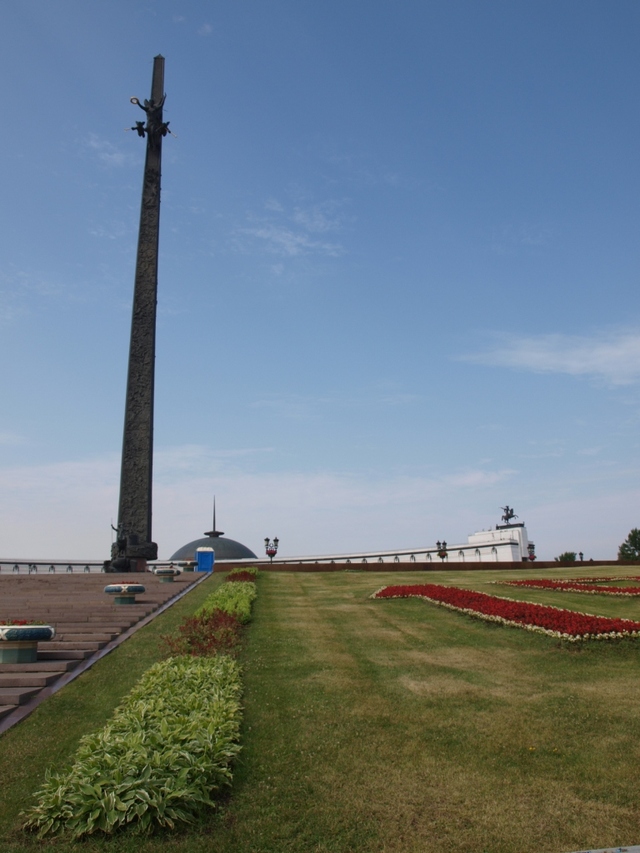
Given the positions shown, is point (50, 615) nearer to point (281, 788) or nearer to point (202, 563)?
point (281, 788)

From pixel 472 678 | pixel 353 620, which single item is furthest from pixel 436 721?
pixel 353 620

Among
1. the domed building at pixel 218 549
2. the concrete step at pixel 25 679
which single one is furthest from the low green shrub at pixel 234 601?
the domed building at pixel 218 549

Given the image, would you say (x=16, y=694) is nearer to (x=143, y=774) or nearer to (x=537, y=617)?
(x=143, y=774)

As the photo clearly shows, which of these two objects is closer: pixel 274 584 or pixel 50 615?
pixel 50 615

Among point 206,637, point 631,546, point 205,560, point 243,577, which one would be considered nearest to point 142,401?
point 205,560

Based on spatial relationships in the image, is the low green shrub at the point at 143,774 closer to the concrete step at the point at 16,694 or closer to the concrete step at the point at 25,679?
the concrete step at the point at 16,694

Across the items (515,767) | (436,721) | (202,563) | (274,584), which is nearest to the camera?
(515,767)

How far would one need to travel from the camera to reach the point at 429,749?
22.7ft

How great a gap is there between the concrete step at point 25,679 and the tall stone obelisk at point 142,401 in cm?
2018

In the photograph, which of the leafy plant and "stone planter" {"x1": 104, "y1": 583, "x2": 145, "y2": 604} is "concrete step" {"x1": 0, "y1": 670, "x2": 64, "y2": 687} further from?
the leafy plant

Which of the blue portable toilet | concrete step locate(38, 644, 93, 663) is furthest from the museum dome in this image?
concrete step locate(38, 644, 93, 663)

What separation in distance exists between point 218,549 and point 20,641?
4646 centimetres

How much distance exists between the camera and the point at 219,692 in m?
8.37

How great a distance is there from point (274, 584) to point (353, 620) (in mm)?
8887
